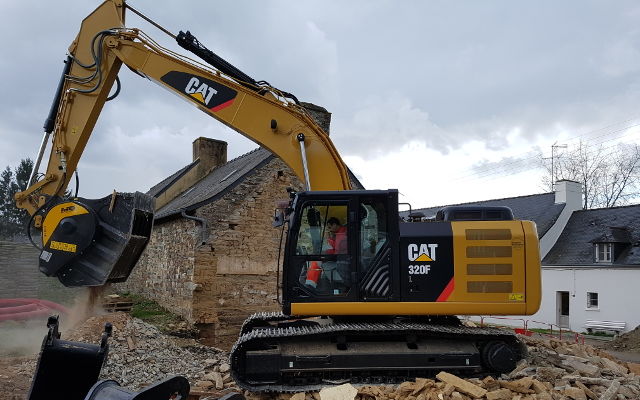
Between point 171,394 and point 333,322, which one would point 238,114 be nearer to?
point 333,322

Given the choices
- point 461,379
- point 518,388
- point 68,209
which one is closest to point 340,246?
point 461,379

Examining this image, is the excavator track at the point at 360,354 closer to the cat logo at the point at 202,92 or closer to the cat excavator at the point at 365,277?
the cat excavator at the point at 365,277

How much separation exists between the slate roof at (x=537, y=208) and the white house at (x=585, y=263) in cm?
5

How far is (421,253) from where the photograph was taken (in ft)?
21.0

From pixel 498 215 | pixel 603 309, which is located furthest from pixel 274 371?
pixel 603 309

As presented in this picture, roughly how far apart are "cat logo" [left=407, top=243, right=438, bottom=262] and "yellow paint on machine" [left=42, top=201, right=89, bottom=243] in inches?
154

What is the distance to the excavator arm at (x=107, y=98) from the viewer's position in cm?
698

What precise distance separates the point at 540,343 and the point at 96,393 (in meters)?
7.72

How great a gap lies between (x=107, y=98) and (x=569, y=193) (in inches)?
1087

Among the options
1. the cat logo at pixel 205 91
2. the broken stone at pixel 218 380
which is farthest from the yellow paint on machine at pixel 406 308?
the cat logo at pixel 205 91

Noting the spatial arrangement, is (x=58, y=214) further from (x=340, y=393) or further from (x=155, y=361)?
(x=340, y=393)

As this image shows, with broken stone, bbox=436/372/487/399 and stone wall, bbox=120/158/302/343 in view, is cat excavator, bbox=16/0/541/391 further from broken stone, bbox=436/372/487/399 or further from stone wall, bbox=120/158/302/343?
stone wall, bbox=120/158/302/343

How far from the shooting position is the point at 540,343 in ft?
29.2

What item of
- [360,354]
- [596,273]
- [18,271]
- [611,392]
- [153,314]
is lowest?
[153,314]
